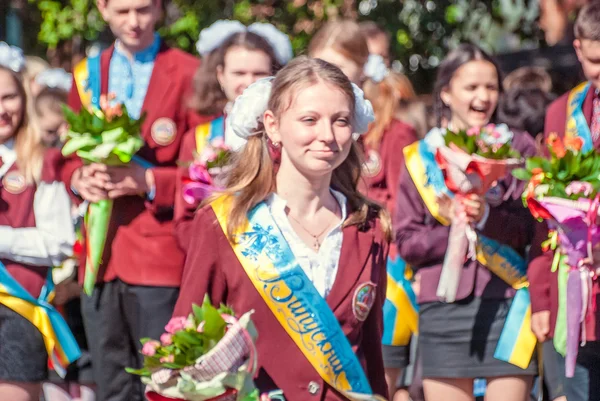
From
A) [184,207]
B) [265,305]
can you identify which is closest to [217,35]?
[184,207]

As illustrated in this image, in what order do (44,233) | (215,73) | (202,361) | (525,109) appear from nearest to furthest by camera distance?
1. (202,361)
2. (44,233)
3. (215,73)
4. (525,109)

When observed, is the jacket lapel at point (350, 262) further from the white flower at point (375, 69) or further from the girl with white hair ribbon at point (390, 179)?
the white flower at point (375, 69)

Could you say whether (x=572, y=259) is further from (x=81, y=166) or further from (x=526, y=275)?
(x=81, y=166)

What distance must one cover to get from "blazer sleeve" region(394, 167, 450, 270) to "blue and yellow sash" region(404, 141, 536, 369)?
0.15ft

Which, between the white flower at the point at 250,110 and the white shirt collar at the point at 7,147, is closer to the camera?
the white flower at the point at 250,110

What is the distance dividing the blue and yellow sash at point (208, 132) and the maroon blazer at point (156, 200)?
19 cm

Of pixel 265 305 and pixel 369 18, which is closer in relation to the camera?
pixel 265 305

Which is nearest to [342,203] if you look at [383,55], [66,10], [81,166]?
[81,166]

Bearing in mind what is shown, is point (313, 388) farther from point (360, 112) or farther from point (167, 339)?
point (360, 112)

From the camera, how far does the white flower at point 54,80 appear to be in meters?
8.77

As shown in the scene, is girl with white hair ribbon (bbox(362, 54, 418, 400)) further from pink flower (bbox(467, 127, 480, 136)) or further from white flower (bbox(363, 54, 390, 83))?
pink flower (bbox(467, 127, 480, 136))

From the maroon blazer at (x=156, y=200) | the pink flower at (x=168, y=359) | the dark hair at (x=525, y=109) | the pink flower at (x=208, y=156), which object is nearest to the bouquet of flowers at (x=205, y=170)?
the pink flower at (x=208, y=156)

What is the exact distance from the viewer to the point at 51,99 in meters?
8.53

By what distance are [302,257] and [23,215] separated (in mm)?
2236
